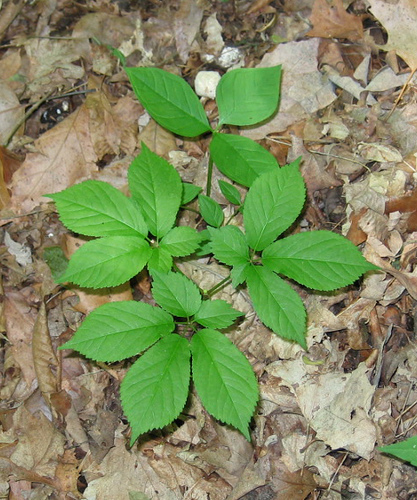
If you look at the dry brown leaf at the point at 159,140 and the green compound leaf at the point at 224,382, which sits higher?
the dry brown leaf at the point at 159,140

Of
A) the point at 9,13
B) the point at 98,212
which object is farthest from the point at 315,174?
the point at 9,13

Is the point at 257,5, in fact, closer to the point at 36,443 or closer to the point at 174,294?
the point at 174,294

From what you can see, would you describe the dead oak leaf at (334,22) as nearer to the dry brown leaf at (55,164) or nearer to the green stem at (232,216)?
the green stem at (232,216)

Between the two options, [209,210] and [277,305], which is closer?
[277,305]

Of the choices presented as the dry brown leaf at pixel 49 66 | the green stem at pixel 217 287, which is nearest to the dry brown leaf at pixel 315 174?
the green stem at pixel 217 287

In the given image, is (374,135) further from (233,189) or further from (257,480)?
(257,480)

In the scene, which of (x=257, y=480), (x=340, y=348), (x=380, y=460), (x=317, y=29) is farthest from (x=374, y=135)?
(x=257, y=480)

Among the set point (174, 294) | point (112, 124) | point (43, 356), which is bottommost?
point (43, 356)
